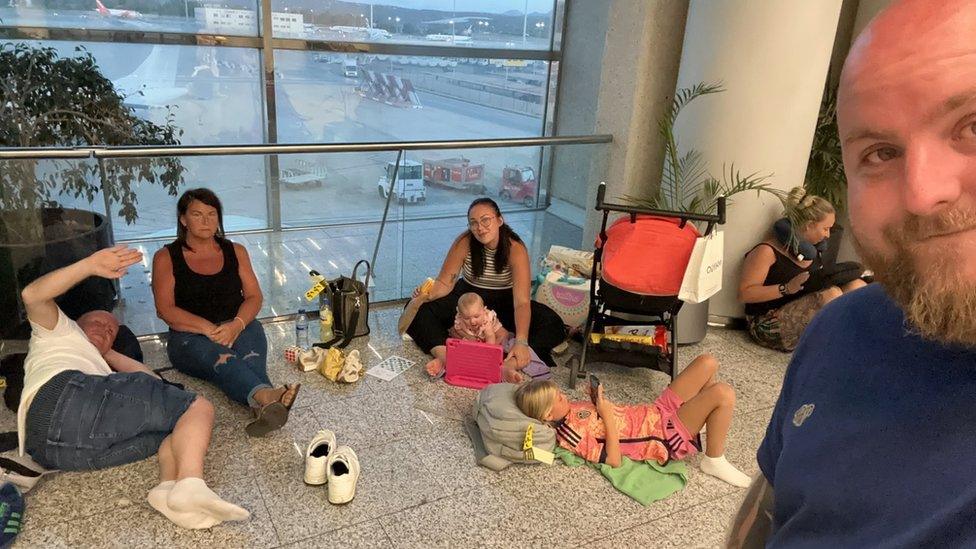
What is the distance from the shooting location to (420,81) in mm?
6840

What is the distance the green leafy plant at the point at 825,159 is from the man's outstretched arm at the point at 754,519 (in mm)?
4012

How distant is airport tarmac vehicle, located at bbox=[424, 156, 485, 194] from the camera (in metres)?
4.41

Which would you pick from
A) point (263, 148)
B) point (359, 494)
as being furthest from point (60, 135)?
point (359, 494)

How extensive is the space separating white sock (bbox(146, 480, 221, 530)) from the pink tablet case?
1.45m

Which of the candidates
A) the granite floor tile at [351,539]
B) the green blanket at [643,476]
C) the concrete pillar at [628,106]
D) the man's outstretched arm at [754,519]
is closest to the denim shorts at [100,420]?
the granite floor tile at [351,539]

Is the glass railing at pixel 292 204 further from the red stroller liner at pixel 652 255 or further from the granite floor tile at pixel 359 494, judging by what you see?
the granite floor tile at pixel 359 494

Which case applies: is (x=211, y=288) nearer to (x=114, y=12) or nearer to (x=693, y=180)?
(x=693, y=180)

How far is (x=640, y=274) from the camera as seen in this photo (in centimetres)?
346

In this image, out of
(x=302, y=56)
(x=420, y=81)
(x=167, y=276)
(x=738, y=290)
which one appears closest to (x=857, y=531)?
(x=167, y=276)

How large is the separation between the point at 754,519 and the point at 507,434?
6.13ft

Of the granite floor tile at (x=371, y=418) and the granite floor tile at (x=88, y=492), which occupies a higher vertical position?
the granite floor tile at (x=371, y=418)

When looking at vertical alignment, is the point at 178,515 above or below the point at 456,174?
below

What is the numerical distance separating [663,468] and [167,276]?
266cm

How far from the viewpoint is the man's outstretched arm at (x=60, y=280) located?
2531 millimetres
